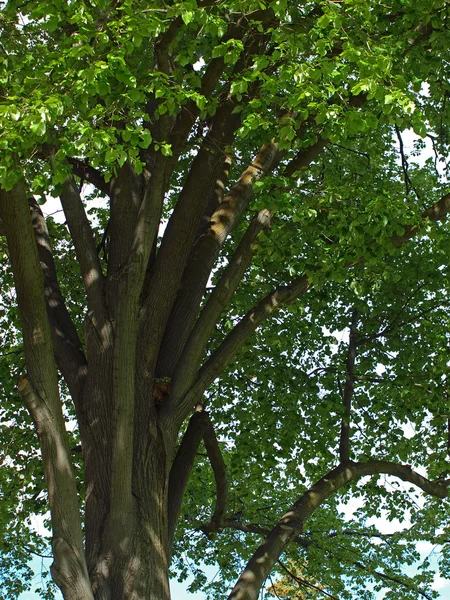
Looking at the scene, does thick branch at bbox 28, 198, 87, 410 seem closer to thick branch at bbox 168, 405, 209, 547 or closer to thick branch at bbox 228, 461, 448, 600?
thick branch at bbox 168, 405, 209, 547

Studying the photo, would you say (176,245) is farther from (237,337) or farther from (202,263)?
(237,337)

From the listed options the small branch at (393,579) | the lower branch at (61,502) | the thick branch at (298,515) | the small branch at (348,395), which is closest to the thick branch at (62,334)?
the lower branch at (61,502)

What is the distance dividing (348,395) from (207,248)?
13.9ft

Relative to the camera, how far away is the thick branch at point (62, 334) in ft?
24.5

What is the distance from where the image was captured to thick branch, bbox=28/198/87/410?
24.5 feet

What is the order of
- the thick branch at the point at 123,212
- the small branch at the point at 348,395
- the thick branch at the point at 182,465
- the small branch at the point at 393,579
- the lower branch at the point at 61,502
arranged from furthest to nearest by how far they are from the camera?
the small branch at the point at 393,579
the small branch at the point at 348,395
the thick branch at the point at 182,465
the thick branch at the point at 123,212
the lower branch at the point at 61,502

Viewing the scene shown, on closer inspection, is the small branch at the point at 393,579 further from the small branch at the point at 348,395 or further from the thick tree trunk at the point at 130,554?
the thick tree trunk at the point at 130,554

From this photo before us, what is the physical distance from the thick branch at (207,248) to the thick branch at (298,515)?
296 centimetres

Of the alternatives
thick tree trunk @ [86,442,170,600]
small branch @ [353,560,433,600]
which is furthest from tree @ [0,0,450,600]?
small branch @ [353,560,433,600]

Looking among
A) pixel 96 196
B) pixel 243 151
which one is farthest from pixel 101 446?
pixel 96 196

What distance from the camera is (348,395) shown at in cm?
1096

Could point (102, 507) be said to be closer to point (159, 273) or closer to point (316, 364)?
point (159, 273)

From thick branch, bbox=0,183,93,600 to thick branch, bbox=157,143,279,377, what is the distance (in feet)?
5.23

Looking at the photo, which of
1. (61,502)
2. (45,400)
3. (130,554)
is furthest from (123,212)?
(130,554)
